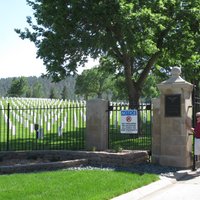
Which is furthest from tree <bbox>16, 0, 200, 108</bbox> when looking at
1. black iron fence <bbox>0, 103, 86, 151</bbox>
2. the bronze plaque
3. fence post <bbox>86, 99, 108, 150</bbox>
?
the bronze plaque

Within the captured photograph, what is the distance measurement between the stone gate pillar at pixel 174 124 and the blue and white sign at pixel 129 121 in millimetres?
908

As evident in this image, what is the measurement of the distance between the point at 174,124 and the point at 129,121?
1660mm

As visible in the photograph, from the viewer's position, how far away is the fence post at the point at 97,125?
14.7 m

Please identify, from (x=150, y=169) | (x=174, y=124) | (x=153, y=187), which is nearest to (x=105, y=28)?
(x=174, y=124)

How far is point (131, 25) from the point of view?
57.9 feet

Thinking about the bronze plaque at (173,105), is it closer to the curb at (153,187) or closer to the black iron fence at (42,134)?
the curb at (153,187)

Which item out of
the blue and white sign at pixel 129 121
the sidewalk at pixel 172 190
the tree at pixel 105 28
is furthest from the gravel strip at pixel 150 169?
the tree at pixel 105 28

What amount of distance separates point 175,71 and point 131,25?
194 inches

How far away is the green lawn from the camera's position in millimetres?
8734

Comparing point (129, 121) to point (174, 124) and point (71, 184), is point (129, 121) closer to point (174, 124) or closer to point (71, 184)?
point (174, 124)

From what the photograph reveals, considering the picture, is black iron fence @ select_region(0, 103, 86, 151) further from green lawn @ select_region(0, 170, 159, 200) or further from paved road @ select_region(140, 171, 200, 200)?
paved road @ select_region(140, 171, 200, 200)

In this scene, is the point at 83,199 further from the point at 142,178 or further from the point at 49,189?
the point at 142,178

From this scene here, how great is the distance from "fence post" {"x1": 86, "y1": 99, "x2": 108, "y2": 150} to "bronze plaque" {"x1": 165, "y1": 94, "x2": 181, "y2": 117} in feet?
8.08

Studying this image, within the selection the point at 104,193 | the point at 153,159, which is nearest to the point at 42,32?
the point at 153,159
